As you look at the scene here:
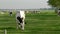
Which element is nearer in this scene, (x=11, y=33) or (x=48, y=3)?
(x=11, y=33)

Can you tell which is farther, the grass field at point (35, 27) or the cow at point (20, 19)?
the cow at point (20, 19)

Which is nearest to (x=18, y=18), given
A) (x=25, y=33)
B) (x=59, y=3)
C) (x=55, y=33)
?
(x=25, y=33)

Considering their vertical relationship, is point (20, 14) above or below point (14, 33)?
above

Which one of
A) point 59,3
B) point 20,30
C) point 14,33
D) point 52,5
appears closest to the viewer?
point 14,33

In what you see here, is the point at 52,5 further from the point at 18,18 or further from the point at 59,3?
the point at 18,18

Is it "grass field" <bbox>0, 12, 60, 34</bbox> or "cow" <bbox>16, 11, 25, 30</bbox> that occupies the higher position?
"cow" <bbox>16, 11, 25, 30</bbox>

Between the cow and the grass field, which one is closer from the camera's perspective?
the grass field

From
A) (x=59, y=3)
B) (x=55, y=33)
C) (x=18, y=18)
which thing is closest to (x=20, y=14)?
(x=18, y=18)

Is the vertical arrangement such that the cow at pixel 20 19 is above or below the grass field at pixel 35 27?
above

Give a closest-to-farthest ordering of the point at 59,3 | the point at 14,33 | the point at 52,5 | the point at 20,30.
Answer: the point at 14,33
the point at 20,30
the point at 59,3
the point at 52,5

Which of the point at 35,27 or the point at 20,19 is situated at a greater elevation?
the point at 20,19

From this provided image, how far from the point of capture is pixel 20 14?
63.0ft

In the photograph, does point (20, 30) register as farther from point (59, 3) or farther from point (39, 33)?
point (59, 3)

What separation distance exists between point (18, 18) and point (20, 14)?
0.41 metres
